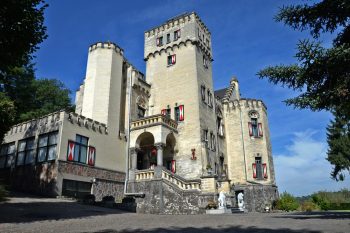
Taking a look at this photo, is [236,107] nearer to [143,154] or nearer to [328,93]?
[143,154]

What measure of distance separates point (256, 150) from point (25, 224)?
27.1 meters

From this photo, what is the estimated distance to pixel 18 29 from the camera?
12.0 meters

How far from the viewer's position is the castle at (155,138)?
21.7 meters

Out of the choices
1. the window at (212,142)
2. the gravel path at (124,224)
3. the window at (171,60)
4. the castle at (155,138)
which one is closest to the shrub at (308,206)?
the castle at (155,138)

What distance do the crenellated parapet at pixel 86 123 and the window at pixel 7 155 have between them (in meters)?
6.83

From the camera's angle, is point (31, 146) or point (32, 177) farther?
point (31, 146)

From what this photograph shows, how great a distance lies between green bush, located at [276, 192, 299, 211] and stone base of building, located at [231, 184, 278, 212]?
3.64ft

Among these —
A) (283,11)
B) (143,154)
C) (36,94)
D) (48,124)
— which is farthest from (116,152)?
(283,11)

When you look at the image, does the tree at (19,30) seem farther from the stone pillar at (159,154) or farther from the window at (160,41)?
the window at (160,41)

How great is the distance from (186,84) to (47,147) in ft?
47.8

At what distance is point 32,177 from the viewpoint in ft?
73.0

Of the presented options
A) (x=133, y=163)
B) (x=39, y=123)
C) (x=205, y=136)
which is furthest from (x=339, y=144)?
(x=39, y=123)

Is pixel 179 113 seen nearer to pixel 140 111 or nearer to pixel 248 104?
pixel 140 111

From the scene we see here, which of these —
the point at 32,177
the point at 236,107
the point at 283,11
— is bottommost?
the point at 32,177
